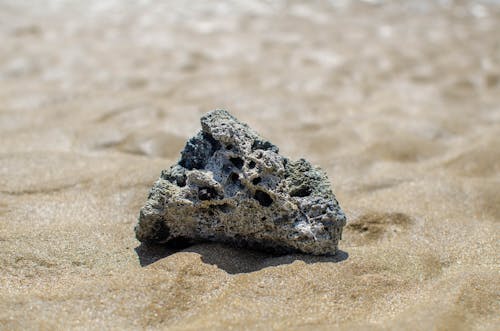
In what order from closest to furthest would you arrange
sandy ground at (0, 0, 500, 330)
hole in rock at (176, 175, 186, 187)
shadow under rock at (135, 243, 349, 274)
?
sandy ground at (0, 0, 500, 330) → shadow under rock at (135, 243, 349, 274) → hole in rock at (176, 175, 186, 187)

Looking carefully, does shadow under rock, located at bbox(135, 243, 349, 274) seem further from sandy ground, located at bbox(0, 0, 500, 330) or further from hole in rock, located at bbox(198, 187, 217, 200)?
hole in rock, located at bbox(198, 187, 217, 200)

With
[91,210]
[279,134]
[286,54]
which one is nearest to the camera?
[91,210]

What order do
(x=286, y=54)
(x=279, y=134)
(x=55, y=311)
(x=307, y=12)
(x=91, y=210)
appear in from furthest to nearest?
(x=307, y=12)
(x=286, y=54)
(x=279, y=134)
(x=91, y=210)
(x=55, y=311)

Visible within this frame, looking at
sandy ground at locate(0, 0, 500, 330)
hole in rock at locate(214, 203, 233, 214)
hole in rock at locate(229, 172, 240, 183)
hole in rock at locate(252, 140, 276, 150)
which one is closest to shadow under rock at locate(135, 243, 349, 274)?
sandy ground at locate(0, 0, 500, 330)

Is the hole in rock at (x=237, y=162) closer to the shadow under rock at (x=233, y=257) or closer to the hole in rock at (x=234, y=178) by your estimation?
the hole in rock at (x=234, y=178)

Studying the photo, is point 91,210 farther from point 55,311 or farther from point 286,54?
point 286,54

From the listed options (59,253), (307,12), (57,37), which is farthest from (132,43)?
(59,253)

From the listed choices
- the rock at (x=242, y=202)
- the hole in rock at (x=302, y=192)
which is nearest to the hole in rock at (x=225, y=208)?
the rock at (x=242, y=202)
